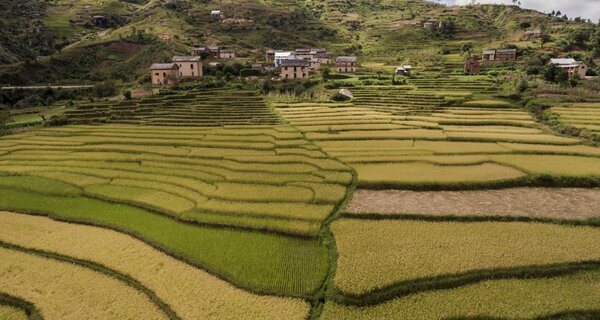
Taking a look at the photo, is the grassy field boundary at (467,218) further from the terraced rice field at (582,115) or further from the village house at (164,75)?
the village house at (164,75)

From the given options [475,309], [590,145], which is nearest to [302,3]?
[590,145]

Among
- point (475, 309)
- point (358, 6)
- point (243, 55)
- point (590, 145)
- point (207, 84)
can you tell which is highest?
point (358, 6)

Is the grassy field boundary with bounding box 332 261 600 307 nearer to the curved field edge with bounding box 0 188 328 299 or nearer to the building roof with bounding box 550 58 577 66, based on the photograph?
the curved field edge with bounding box 0 188 328 299

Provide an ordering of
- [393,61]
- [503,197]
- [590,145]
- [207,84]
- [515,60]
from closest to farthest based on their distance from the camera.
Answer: [503,197] → [590,145] → [207,84] → [515,60] → [393,61]

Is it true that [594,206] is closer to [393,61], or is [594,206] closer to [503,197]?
[503,197]

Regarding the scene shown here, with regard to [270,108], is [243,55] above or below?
above

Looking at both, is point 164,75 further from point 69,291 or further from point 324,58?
point 69,291

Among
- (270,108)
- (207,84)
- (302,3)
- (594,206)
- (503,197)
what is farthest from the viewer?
(302,3)

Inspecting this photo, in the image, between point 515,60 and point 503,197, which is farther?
point 515,60
